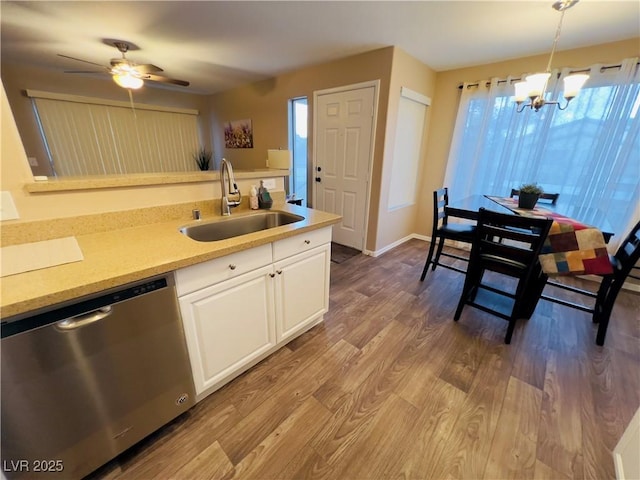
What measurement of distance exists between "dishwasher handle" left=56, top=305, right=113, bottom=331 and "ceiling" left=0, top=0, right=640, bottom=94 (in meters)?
2.41

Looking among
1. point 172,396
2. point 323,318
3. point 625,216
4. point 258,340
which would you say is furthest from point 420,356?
point 625,216

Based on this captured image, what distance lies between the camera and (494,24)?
2191 mm

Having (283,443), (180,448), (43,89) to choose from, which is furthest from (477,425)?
(43,89)

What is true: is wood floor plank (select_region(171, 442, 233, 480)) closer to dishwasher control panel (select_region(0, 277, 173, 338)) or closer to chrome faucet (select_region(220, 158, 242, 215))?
dishwasher control panel (select_region(0, 277, 173, 338))

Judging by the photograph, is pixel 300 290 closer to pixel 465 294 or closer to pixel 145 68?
pixel 465 294

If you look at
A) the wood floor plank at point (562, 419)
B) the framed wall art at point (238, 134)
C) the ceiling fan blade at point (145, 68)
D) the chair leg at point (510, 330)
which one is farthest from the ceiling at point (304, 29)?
the wood floor plank at point (562, 419)

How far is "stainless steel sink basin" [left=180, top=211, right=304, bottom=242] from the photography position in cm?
154

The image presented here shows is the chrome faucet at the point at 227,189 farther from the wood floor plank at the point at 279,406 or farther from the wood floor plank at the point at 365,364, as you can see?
the wood floor plank at the point at 365,364

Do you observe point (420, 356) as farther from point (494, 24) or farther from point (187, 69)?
point (187, 69)

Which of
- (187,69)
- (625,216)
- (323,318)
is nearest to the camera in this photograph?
(323,318)

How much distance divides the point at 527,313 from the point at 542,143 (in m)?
1.97

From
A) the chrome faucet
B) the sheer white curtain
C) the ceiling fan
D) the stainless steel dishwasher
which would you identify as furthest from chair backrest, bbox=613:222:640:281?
the ceiling fan

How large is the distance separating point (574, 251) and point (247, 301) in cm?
217

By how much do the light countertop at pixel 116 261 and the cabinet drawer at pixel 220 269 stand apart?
6 centimetres
